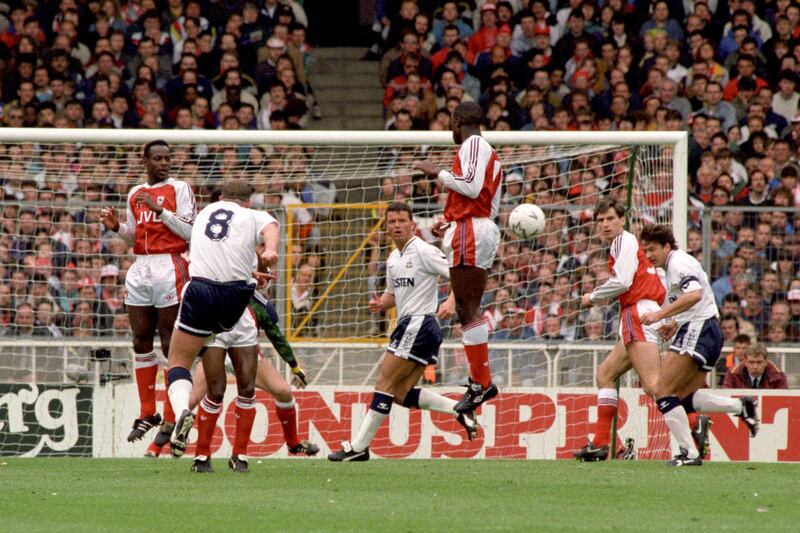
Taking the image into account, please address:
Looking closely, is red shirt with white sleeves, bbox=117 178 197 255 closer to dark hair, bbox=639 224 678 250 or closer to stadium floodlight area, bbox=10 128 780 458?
stadium floodlight area, bbox=10 128 780 458

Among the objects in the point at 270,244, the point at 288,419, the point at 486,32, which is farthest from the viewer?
the point at 486,32

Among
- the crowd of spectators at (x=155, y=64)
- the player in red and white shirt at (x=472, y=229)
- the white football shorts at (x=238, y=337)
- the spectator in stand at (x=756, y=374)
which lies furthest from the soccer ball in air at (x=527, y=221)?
the crowd of spectators at (x=155, y=64)

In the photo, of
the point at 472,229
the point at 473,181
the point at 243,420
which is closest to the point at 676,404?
the point at 472,229

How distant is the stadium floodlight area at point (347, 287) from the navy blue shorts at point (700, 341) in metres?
2.26

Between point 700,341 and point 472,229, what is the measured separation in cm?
226

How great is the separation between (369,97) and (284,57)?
1.78m

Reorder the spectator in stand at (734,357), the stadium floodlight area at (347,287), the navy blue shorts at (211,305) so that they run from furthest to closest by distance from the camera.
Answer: the spectator in stand at (734,357) → the stadium floodlight area at (347,287) → the navy blue shorts at (211,305)

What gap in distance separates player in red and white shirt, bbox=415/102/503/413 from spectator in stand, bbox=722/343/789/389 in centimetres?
435

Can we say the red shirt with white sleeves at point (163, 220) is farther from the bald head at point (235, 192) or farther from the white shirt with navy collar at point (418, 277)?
the white shirt with navy collar at point (418, 277)

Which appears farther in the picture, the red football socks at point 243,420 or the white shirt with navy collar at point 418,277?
the white shirt with navy collar at point 418,277

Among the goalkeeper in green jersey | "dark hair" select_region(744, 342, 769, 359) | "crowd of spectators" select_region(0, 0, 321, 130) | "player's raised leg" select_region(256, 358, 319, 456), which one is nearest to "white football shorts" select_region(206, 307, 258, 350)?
the goalkeeper in green jersey

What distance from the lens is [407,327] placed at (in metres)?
10.8

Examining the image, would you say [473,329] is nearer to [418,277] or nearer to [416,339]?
[416,339]

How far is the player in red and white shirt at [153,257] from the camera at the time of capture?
10945 millimetres
